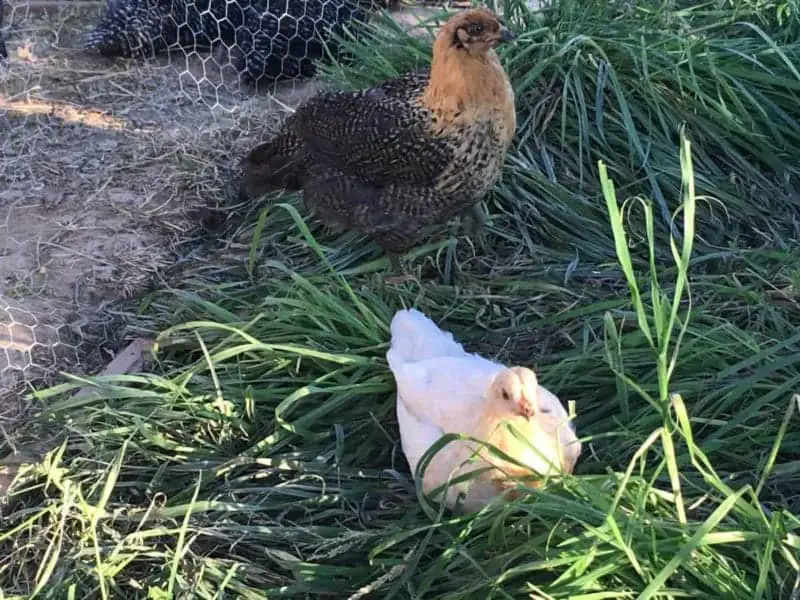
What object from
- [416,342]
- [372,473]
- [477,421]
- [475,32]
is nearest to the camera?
[477,421]

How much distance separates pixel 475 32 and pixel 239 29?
1985mm

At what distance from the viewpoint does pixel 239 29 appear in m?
3.97

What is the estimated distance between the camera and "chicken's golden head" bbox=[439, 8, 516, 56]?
7.43ft

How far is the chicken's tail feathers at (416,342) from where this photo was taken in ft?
6.72

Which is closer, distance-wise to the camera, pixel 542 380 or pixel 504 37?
pixel 542 380

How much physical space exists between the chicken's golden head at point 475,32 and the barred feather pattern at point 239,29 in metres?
1.44

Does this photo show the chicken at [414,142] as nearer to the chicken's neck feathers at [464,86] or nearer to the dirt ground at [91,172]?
the chicken's neck feathers at [464,86]

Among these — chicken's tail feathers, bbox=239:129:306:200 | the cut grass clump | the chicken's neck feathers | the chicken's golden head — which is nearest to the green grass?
the cut grass clump

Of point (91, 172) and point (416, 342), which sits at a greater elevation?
point (416, 342)

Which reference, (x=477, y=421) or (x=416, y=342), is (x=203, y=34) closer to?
(x=416, y=342)

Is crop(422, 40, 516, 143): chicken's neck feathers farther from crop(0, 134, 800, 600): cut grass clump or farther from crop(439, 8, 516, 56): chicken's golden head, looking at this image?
crop(0, 134, 800, 600): cut grass clump

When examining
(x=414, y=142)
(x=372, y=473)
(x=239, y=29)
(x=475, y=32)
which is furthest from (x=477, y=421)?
(x=239, y=29)

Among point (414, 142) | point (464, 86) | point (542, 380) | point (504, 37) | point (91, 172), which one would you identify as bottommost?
point (91, 172)

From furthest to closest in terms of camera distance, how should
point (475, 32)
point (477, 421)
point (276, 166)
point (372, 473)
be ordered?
point (276, 166) → point (475, 32) → point (372, 473) → point (477, 421)
